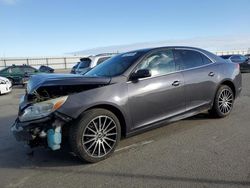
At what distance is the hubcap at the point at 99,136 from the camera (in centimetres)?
444

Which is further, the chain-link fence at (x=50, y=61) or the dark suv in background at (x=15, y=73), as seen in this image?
the chain-link fence at (x=50, y=61)

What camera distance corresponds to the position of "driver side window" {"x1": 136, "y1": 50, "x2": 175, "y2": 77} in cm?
531

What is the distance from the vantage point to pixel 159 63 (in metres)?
5.51

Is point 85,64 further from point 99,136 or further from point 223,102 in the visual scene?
point 99,136

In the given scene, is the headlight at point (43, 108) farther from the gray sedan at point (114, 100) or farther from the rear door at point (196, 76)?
the rear door at point (196, 76)

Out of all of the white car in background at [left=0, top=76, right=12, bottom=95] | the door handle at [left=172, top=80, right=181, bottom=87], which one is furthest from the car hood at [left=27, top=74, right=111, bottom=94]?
the white car in background at [left=0, top=76, right=12, bottom=95]

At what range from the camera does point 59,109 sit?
4.27 metres

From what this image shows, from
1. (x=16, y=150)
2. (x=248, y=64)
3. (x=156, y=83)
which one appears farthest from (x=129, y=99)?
(x=248, y=64)

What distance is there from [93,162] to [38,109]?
1.11m

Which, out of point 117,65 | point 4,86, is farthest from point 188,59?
point 4,86

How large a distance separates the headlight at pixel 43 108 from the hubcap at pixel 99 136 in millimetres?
529

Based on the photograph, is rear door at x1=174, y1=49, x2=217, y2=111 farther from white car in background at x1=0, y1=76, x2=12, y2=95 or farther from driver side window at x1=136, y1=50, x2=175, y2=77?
white car in background at x1=0, y1=76, x2=12, y2=95

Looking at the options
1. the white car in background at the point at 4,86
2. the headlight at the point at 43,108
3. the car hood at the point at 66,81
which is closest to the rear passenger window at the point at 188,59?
the car hood at the point at 66,81

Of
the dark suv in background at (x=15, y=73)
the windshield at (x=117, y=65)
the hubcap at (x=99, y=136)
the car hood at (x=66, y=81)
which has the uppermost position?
the windshield at (x=117, y=65)
